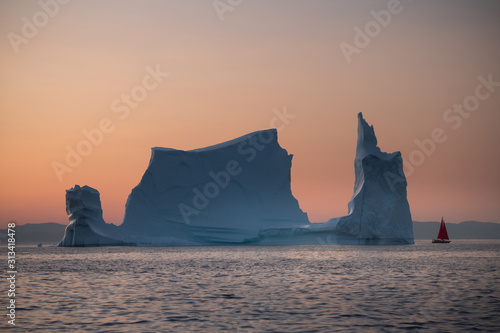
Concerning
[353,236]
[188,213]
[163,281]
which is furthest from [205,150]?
[163,281]

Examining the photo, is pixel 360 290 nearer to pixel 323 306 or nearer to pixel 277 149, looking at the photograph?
pixel 323 306

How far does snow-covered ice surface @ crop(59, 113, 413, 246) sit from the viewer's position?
159ft

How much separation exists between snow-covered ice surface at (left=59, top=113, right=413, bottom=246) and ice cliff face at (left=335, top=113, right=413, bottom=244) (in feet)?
0.27

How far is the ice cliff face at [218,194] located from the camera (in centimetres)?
5322

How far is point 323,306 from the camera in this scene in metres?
14.7

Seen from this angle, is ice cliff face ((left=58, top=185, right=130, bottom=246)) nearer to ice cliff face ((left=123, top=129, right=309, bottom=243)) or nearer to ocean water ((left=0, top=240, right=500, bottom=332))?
ice cliff face ((left=123, top=129, right=309, bottom=243))

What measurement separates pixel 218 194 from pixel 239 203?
218cm

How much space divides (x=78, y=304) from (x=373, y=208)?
35.7 metres

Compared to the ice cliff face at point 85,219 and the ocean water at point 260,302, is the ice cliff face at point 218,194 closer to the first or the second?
the ice cliff face at point 85,219

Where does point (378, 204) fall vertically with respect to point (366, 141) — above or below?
below

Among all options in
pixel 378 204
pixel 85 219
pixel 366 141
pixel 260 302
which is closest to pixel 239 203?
pixel 366 141

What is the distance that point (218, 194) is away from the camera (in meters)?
55.9

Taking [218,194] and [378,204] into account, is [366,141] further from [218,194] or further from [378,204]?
[218,194]

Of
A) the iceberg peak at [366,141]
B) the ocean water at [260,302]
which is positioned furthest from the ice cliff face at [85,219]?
the ocean water at [260,302]
